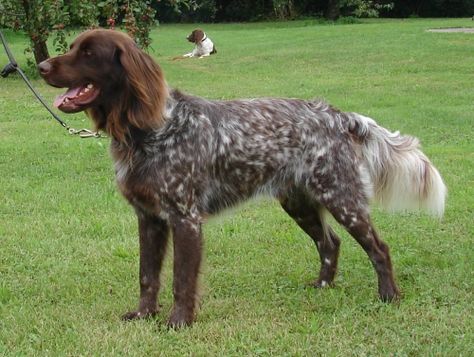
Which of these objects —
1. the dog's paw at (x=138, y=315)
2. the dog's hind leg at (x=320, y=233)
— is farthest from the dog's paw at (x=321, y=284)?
the dog's paw at (x=138, y=315)

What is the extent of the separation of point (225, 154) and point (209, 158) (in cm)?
12

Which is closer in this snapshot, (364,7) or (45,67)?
(45,67)

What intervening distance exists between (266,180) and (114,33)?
55.1 inches

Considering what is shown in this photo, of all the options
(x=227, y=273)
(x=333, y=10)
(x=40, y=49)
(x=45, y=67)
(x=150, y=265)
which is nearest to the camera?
(x=45, y=67)

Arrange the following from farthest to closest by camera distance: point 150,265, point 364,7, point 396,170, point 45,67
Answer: point 364,7 < point 396,170 < point 150,265 < point 45,67

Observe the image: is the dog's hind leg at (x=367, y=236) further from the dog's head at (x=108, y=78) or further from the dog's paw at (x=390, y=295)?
the dog's head at (x=108, y=78)

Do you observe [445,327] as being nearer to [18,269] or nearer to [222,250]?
[222,250]

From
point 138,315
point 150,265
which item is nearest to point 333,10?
point 150,265

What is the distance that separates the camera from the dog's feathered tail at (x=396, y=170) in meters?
4.92

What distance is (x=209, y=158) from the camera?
450 cm

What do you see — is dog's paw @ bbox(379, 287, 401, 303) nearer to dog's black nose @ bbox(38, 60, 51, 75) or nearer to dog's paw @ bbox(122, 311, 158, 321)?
dog's paw @ bbox(122, 311, 158, 321)

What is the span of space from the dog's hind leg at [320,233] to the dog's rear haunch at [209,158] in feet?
0.05

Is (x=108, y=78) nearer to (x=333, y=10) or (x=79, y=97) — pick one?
(x=79, y=97)

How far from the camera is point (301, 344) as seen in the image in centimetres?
413
